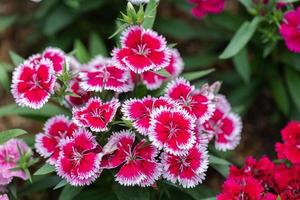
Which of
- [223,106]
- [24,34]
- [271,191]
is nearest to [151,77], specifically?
[223,106]

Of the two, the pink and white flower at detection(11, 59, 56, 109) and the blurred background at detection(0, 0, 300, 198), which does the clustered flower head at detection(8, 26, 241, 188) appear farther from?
the blurred background at detection(0, 0, 300, 198)

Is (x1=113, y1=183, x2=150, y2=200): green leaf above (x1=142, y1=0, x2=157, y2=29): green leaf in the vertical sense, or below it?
below

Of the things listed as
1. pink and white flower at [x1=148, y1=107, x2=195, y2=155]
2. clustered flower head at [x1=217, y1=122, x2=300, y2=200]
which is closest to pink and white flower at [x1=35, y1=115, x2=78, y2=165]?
pink and white flower at [x1=148, y1=107, x2=195, y2=155]

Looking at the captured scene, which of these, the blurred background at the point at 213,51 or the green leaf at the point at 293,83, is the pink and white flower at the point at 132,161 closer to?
the blurred background at the point at 213,51

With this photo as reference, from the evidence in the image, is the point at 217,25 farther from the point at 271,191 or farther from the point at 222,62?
the point at 271,191

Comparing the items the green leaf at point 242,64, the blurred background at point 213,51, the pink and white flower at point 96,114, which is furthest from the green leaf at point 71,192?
the green leaf at point 242,64

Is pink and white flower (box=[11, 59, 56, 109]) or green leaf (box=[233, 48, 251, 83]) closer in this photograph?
pink and white flower (box=[11, 59, 56, 109])
